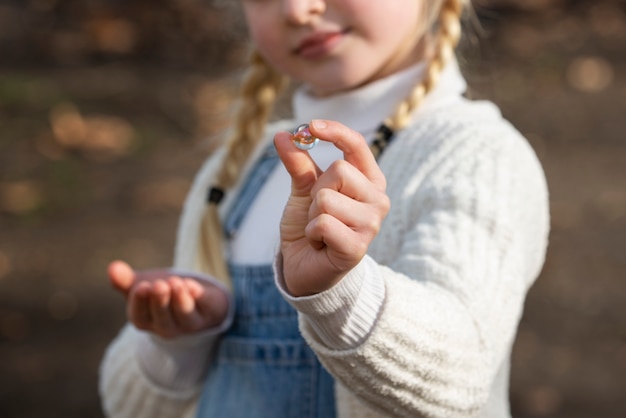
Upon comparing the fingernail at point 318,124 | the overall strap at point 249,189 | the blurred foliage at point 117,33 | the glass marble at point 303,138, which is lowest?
the blurred foliage at point 117,33

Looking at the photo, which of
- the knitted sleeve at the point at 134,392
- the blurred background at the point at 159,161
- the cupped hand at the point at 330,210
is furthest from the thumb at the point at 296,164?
the blurred background at the point at 159,161

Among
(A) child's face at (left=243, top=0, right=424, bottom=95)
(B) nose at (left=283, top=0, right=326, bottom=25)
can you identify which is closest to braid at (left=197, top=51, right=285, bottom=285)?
(A) child's face at (left=243, top=0, right=424, bottom=95)

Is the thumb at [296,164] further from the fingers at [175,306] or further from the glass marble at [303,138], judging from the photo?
the fingers at [175,306]

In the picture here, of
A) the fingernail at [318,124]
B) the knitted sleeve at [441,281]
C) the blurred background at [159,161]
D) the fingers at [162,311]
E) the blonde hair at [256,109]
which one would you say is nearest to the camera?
the fingernail at [318,124]

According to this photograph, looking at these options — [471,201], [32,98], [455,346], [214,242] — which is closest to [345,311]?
[455,346]

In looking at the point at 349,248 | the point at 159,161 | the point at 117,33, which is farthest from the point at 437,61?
the point at 117,33

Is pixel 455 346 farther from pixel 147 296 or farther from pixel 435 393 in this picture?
pixel 147 296

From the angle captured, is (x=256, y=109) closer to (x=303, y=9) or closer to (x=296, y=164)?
(x=303, y=9)
